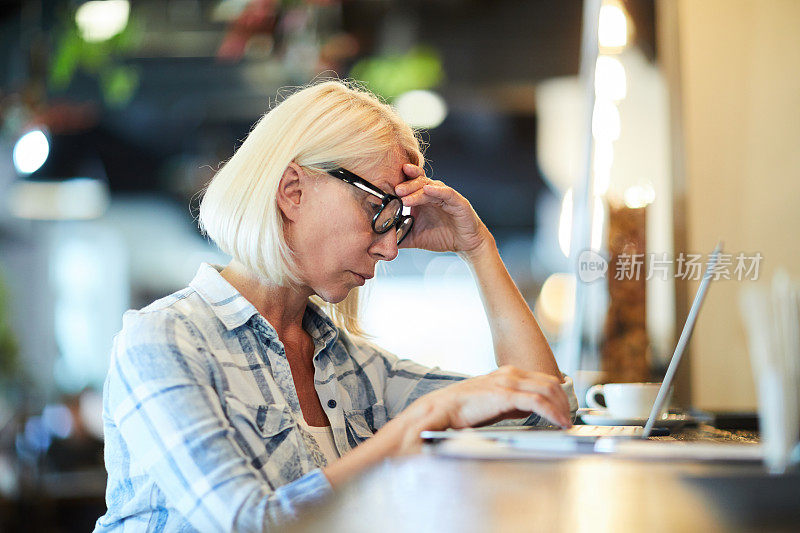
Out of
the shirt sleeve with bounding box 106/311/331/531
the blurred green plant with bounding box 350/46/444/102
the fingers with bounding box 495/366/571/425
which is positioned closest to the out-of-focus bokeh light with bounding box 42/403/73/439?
the blurred green plant with bounding box 350/46/444/102

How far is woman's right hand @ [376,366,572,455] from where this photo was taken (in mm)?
946

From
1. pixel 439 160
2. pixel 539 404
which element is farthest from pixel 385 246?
pixel 439 160

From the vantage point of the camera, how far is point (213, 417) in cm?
100

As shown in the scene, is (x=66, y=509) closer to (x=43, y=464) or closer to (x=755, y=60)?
(x=43, y=464)

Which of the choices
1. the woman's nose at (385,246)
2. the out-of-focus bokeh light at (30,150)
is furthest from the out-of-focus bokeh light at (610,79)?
the out-of-focus bokeh light at (30,150)

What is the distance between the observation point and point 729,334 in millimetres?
2102

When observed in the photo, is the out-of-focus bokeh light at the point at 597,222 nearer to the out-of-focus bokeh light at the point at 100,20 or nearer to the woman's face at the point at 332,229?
the woman's face at the point at 332,229

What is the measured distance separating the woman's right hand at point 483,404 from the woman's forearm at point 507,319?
17.4 inches

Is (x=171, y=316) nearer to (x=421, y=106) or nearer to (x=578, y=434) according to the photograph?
(x=578, y=434)

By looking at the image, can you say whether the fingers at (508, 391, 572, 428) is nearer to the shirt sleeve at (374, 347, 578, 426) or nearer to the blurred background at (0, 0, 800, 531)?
the shirt sleeve at (374, 347, 578, 426)

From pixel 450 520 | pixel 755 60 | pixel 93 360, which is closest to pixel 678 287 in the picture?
pixel 755 60

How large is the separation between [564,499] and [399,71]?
4.09 meters

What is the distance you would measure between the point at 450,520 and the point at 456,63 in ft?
15.0

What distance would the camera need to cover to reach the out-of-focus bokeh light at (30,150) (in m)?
3.89
